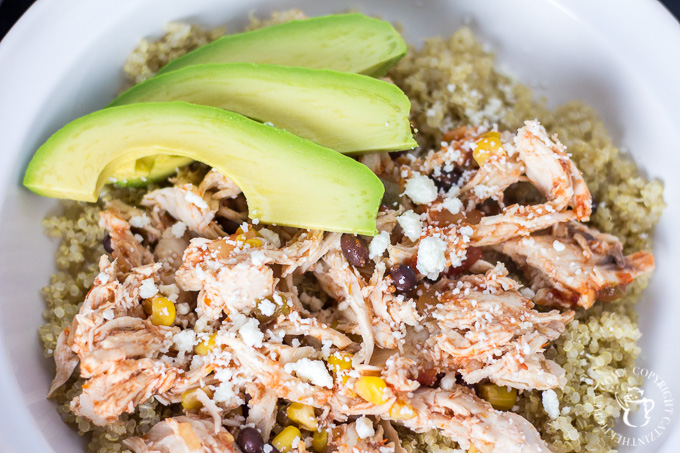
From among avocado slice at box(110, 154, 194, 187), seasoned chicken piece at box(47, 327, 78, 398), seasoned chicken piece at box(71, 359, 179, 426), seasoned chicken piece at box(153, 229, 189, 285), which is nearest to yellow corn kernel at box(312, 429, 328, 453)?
seasoned chicken piece at box(71, 359, 179, 426)

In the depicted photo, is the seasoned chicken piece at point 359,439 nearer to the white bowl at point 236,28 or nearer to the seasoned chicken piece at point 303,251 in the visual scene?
the seasoned chicken piece at point 303,251

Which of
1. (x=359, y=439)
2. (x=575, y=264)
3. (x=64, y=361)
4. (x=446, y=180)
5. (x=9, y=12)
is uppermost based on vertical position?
(x=575, y=264)

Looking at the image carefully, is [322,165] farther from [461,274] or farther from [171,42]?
[171,42]

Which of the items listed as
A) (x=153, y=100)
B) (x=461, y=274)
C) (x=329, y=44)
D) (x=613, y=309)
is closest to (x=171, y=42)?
(x=153, y=100)

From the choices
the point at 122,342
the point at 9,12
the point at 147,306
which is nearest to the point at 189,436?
the point at 122,342

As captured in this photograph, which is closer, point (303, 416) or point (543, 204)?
point (303, 416)

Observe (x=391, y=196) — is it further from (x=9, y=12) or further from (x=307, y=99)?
(x=9, y=12)

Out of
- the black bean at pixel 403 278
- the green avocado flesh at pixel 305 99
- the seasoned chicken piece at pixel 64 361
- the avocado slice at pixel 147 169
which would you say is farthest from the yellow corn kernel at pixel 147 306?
the black bean at pixel 403 278
